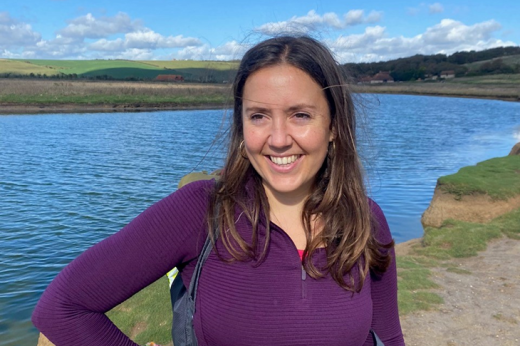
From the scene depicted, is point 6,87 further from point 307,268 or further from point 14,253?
point 307,268

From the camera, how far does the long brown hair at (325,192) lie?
191cm

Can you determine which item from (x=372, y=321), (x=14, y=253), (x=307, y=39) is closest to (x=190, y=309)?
(x=372, y=321)

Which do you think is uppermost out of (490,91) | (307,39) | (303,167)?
(307,39)

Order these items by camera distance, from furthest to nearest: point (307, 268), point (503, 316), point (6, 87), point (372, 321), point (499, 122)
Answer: point (6, 87)
point (499, 122)
point (503, 316)
point (372, 321)
point (307, 268)

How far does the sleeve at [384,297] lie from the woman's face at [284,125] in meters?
0.43

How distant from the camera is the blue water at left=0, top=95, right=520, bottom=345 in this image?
30.4 feet

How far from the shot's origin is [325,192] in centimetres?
212

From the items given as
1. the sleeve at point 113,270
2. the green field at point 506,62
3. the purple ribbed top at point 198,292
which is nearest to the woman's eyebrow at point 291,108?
the purple ribbed top at point 198,292

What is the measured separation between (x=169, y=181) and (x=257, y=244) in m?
17.5

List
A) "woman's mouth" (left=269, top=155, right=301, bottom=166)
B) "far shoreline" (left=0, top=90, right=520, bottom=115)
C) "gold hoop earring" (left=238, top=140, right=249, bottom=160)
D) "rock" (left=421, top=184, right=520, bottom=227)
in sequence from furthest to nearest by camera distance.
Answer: "far shoreline" (left=0, top=90, right=520, bottom=115), "rock" (left=421, top=184, right=520, bottom=227), "gold hoop earring" (left=238, top=140, right=249, bottom=160), "woman's mouth" (left=269, top=155, right=301, bottom=166)

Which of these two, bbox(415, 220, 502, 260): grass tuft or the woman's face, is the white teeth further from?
bbox(415, 220, 502, 260): grass tuft

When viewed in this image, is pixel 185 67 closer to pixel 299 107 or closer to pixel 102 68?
pixel 102 68

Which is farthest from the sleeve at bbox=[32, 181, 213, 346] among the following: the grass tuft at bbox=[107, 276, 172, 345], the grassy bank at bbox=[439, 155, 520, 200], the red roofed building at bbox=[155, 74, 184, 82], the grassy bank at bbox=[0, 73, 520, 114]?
the red roofed building at bbox=[155, 74, 184, 82]

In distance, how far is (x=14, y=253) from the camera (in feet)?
36.1
